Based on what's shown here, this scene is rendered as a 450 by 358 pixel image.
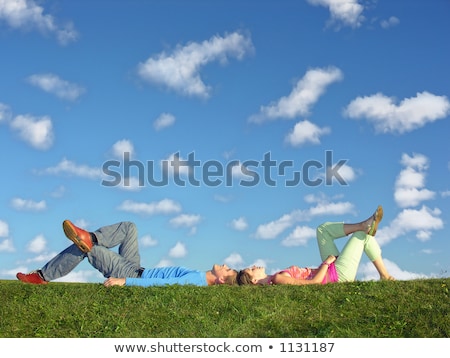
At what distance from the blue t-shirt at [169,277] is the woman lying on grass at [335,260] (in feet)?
3.28

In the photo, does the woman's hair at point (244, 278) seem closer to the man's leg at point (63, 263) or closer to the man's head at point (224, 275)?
the man's head at point (224, 275)

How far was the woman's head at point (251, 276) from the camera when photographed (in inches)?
486

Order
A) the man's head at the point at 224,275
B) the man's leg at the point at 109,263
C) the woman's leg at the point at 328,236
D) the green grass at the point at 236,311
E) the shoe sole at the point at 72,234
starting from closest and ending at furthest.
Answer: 1. the green grass at the point at 236,311
2. the shoe sole at the point at 72,234
3. the man's head at the point at 224,275
4. the man's leg at the point at 109,263
5. the woman's leg at the point at 328,236

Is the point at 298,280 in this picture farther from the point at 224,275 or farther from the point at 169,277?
the point at 169,277

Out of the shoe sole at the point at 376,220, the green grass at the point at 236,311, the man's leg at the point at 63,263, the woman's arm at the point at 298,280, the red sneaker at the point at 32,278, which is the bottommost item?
Answer: the green grass at the point at 236,311

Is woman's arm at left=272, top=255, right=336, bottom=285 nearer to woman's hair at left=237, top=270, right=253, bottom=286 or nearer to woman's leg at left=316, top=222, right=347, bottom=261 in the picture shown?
woman's hair at left=237, top=270, right=253, bottom=286

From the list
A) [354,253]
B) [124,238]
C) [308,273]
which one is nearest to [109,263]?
[124,238]

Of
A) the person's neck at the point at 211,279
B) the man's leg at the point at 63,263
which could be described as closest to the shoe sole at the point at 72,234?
the man's leg at the point at 63,263

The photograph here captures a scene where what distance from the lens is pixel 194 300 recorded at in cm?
1082

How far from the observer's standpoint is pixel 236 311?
10109 mm

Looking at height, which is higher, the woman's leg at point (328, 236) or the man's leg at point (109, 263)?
the woman's leg at point (328, 236)
